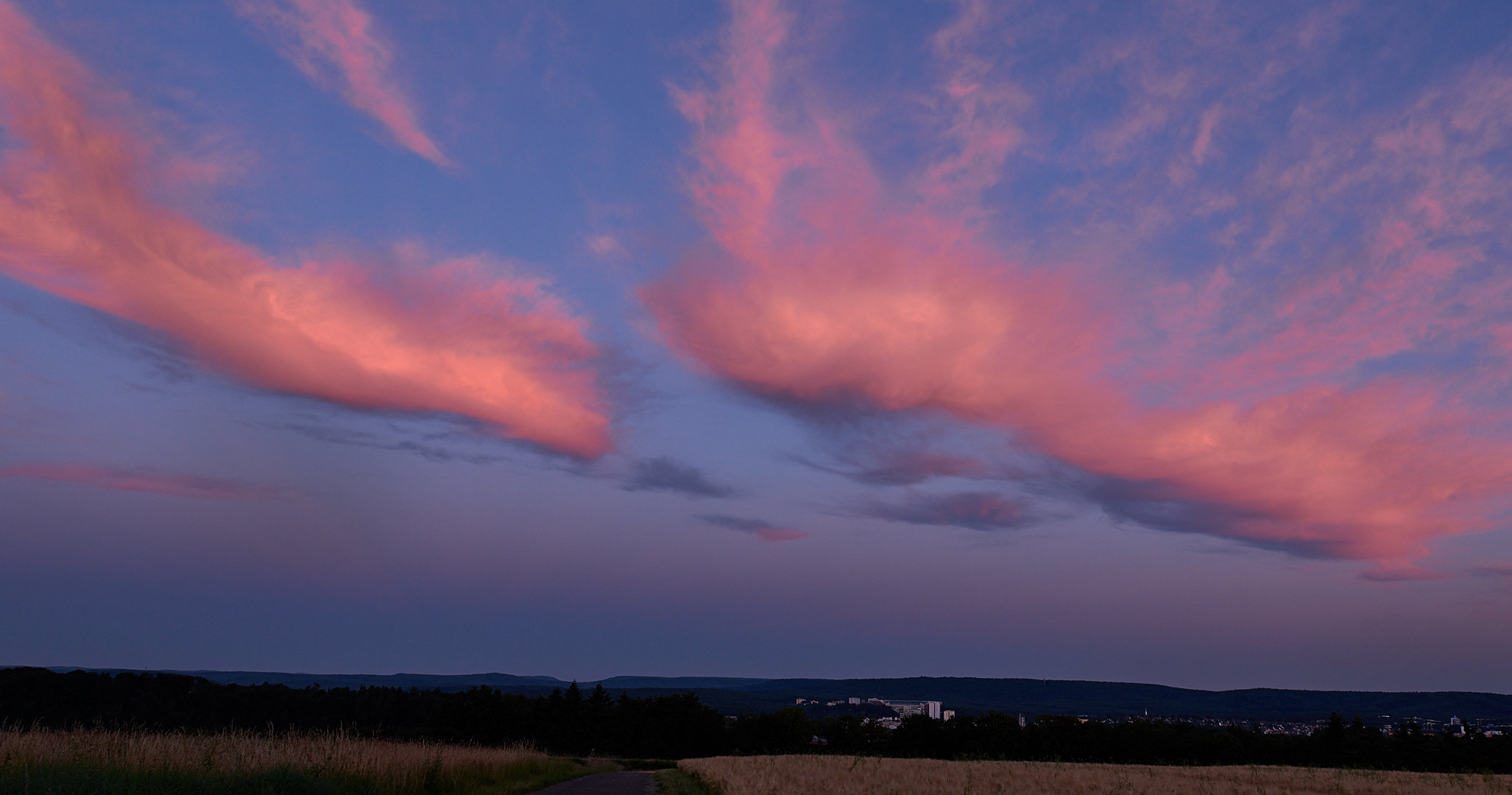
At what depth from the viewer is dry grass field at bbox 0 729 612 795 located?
53.2ft

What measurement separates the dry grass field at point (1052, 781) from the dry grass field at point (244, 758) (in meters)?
9.23

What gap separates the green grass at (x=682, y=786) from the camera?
27.2 m

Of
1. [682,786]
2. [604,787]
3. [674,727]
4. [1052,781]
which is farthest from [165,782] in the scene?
[674,727]

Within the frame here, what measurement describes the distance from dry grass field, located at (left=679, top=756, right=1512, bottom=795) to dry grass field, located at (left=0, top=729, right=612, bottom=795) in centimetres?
923

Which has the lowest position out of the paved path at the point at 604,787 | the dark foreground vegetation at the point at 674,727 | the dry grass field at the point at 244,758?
the dark foreground vegetation at the point at 674,727

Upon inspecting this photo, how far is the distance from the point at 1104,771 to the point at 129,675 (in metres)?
146

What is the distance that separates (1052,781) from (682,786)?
14425 millimetres

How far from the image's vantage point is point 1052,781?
30078 mm

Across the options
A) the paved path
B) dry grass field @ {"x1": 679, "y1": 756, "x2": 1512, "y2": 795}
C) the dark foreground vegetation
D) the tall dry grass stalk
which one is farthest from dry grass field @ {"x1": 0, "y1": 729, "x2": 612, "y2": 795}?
the dark foreground vegetation

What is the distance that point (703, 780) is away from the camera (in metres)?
32.8

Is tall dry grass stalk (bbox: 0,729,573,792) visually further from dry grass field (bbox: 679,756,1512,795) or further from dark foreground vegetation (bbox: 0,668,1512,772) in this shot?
dark foreground vegetation (bbox: 0,668,1512,772)

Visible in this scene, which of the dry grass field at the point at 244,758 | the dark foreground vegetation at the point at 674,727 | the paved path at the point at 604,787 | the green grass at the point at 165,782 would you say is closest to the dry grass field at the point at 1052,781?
the paved path at the point at 604,787

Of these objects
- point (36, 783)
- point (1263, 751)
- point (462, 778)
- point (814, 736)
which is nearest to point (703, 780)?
point (462, 778)

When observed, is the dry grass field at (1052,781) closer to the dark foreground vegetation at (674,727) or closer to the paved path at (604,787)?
the paved path at (604,787)
